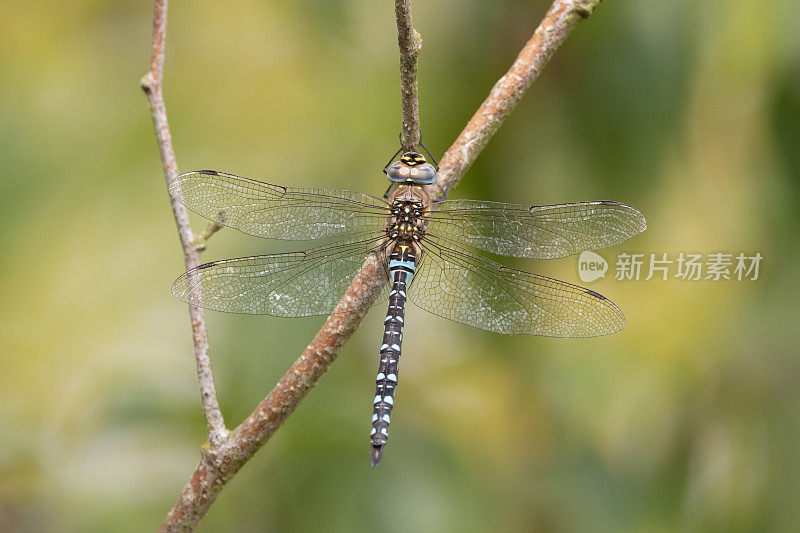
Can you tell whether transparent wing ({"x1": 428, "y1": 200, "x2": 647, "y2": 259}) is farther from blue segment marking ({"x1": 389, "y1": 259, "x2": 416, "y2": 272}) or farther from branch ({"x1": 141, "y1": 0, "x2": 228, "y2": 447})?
branch ({"x1": 141, "y1": 0, "x2": 228, "y2": 447})

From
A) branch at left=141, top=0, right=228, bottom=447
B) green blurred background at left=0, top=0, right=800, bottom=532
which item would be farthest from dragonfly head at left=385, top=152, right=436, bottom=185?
green blurred background at left=0, top=0, right=800, bottom=532

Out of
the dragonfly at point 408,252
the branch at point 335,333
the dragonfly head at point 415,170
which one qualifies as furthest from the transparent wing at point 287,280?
the branch at point 335,333

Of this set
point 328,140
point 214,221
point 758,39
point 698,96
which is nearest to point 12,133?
point 328,140

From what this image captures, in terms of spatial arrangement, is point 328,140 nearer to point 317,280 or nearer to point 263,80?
point 263,80
